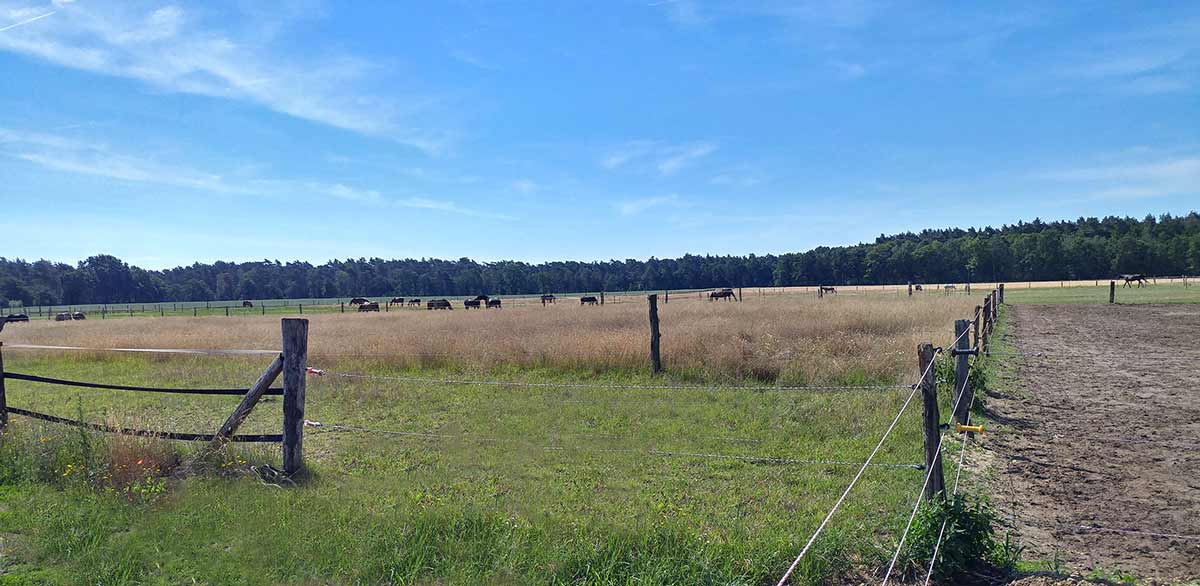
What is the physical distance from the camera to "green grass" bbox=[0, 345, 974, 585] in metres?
4.64

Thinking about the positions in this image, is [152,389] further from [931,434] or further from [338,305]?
[338,305]

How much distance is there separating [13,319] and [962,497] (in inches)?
2618

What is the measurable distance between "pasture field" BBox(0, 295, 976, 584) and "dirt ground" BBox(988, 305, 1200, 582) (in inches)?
37.6

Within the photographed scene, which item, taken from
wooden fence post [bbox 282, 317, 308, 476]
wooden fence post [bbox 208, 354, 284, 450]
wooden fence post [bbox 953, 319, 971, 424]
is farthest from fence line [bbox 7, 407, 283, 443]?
wooden fence post [bbox 953, 319, 971, 424]

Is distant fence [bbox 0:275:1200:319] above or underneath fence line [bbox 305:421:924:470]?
above

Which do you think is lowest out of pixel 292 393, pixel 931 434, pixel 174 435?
pixel 174 435

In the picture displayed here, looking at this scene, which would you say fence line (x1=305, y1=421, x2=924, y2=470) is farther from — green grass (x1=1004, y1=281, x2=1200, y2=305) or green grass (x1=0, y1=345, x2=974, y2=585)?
green grass (x1=1004, y1=281, x2=1200, y2=305)

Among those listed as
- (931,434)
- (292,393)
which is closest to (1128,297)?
(931,434)

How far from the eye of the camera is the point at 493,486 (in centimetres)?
677

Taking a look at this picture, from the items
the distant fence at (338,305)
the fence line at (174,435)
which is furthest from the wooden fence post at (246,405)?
the distant fence at (338,305)

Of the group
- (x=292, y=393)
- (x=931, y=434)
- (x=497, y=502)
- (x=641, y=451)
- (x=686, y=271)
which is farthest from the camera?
(x=686, y=271)

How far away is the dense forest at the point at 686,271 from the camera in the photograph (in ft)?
406

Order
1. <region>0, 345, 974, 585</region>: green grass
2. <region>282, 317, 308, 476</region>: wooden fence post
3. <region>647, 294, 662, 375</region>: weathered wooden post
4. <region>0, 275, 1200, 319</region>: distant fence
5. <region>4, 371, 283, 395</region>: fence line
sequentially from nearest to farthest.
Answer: <region>0, 345, 974, 585</region>: green grass → <region>282, 317, 308, 476</region>: wooden fence post → <region>4, 371, 283, 395</region>: fence line → <region>647, 294, 662, 375</region>: weathered wooden post → <region>0, 275, 1200, 319</region>: distant fence

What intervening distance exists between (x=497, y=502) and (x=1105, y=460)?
21.5 ft
